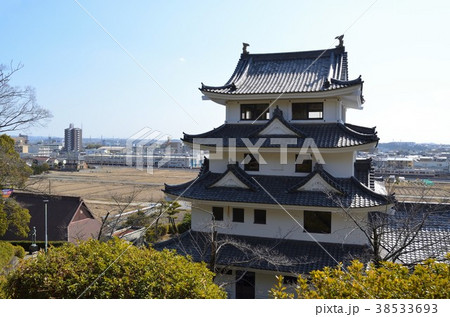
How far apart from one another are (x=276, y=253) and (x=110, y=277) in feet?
27.2

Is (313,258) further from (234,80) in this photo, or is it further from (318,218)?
(234,80)

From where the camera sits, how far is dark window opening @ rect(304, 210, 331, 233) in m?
13.8

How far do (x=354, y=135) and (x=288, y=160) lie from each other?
10.1ft

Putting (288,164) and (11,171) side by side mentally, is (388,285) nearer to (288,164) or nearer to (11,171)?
(288,164)

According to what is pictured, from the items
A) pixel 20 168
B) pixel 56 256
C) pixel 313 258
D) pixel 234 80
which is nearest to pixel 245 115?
pixel 234 80

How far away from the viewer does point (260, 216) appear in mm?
14703

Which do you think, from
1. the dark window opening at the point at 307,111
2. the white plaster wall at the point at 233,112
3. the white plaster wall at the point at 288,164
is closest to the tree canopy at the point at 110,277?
the white plaster wall at the point at 288,164

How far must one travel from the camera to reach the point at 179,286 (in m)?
5.67

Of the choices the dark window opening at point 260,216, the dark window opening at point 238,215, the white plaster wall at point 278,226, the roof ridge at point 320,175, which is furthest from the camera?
the dark window opening at point 238,215

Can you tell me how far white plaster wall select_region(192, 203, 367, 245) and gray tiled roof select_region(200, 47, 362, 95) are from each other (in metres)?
5.61

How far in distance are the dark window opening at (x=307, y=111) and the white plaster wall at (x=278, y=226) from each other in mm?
4576

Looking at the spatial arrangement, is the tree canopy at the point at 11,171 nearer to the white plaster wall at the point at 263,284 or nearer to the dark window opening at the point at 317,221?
the white plaster wall at the point at 263,284

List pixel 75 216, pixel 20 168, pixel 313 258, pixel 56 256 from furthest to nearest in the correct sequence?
→ 1. pixel 75 216
2. pixel 20 168
3. pixel 313 258
4. pixel 56 256

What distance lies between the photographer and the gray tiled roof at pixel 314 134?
13594mm
